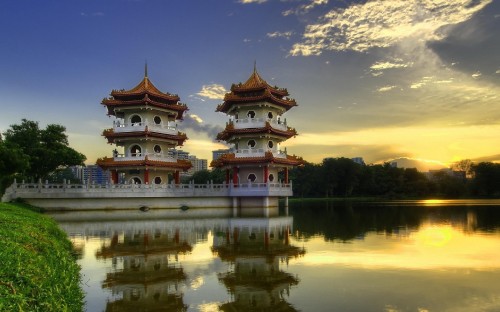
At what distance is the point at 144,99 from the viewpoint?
45000 mm

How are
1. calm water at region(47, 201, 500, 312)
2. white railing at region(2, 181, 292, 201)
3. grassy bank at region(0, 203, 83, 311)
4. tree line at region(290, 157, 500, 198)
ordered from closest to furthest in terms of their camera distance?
grassy bank at region(0, 203, 83, 311) → calm water at region(47, 201, 500, 312) → white railing at region(2, 181, 292, 201) → tree line at region(290, 157, 500, 198)

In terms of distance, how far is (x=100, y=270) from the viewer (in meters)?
13.3

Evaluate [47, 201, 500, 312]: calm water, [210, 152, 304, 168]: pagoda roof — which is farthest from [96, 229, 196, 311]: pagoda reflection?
[210, 152, 304, 168]: pagoda roof

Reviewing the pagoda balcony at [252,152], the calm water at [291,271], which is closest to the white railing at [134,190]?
the pagoda balcony at [252,152]

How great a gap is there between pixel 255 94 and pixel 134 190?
17706 mm

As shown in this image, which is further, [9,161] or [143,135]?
[143,135]

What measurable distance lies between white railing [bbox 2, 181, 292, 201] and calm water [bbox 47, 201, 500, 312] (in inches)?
683

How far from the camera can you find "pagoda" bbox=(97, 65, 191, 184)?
44281 mm

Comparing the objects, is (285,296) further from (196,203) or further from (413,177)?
(413,177)

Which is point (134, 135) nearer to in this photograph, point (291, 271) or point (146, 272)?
point (146, 272)

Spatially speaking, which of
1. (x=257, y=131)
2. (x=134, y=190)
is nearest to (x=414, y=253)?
(x=257, y=131)

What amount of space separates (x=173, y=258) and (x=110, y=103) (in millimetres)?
34049

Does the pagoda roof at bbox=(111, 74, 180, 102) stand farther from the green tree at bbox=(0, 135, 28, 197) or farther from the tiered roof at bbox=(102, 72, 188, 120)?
the green tree at bbox=(0, 135, 28, 197)

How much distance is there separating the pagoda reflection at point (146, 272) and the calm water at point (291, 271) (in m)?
0.03
